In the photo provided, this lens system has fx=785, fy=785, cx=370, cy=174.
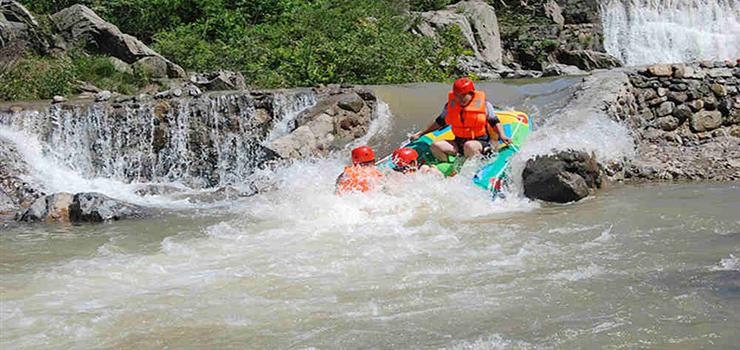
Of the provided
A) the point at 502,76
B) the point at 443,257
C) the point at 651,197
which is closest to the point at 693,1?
the point at 502,76

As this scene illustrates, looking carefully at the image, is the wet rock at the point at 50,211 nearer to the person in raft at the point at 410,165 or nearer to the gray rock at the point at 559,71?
the person in raft at the point at 410,165

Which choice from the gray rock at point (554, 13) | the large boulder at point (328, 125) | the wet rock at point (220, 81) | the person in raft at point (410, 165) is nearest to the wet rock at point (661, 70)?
the large boulder at point (328, 125)

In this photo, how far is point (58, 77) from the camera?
1359 cm

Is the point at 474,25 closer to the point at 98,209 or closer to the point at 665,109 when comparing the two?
the point at 665,109

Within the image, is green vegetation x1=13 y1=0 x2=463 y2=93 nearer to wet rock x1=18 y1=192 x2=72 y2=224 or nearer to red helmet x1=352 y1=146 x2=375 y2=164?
wet rock x1=18 y1=192 x2=72 y2=224

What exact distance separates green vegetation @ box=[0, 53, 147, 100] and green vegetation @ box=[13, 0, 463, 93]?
7cm

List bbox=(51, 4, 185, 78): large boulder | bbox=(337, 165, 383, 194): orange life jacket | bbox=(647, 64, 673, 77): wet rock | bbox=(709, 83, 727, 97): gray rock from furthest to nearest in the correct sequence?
bbox=(51, 4, 185, 78): large boulder → bbox=(647, 64, 673, 77): wet rock → bbox=(709, 83, 727, 97): gray rock → bbox=(337, 165, 383, 194): orange life jacket

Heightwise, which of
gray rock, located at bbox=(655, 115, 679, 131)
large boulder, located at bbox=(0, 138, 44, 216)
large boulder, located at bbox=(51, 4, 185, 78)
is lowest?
large boulder, located at bbox=(0, 138, 44, 216)

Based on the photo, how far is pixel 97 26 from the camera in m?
16.0

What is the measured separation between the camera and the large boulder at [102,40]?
15.6 metres

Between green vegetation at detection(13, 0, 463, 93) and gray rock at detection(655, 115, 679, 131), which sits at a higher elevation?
green vegetation at detection(13, 0, 463, 93)

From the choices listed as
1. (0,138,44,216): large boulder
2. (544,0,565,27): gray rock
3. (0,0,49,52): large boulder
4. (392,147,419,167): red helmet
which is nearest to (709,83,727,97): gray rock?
(392,147,419,167): red helmet

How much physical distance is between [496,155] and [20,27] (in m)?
11.0

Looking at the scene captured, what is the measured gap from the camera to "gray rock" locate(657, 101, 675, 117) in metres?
10.7
